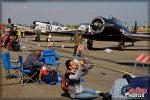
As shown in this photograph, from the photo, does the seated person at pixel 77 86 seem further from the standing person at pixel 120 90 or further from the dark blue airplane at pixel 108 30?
the dark blue airplane at pixel 108 30

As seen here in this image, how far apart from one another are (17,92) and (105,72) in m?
6.39

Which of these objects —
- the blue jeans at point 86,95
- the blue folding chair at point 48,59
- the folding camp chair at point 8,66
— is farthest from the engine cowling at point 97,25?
the blue jeans at point 86,95

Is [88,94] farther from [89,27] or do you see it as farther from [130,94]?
[89,27]

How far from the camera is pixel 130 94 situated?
954cm

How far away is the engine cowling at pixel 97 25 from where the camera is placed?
107 feet

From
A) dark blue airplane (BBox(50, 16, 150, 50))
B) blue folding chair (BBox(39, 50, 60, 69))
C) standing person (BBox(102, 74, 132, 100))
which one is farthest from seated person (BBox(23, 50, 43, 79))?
dark blue airplane (BBox(50, 16, 150, 50))

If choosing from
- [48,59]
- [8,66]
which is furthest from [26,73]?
[48,59]

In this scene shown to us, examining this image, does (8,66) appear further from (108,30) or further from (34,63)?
(108,30)

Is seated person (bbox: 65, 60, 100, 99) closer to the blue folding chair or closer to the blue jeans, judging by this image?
the blue jeans

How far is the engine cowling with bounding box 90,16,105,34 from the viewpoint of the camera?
107ft

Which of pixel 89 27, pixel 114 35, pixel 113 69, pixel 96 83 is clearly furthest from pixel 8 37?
pixel 96 83

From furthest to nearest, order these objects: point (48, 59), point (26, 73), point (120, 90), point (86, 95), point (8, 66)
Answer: point (48, 59), point (8, 66), point (26, 73), point (86, 95), point (120, 90)

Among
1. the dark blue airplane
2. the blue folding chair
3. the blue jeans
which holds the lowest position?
the blue jeans

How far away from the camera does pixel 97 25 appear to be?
109 ft
